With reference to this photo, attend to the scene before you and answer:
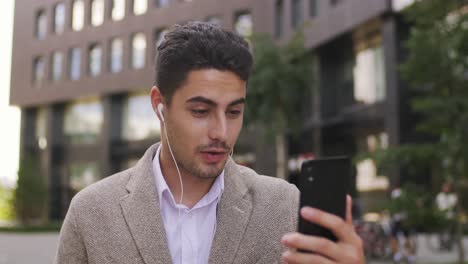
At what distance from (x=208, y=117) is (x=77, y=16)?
137 feet

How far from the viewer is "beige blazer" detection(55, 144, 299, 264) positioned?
2.00m

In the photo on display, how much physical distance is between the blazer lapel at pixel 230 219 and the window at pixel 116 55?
128 ft

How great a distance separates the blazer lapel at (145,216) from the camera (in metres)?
1.99

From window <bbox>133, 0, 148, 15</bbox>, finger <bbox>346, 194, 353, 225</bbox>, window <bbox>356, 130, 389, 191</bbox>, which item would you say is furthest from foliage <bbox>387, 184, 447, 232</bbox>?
window <bbox>133, 0, 148, 15</bbox>

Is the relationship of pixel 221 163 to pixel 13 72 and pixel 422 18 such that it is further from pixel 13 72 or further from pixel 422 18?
pixel 13 72

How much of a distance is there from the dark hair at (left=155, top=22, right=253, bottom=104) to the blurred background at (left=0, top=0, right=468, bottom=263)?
17 centimetres

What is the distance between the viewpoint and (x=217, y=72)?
1.98 m

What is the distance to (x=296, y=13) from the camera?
3122cm

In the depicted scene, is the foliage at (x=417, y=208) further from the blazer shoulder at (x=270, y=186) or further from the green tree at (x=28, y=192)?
the green tree at (x=28, y=192)

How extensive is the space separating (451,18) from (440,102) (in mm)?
1454

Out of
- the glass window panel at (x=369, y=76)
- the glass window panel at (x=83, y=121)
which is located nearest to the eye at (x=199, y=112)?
the glass window panel at (x=369, y=76)

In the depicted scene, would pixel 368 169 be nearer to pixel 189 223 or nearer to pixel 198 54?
pixel 189 223

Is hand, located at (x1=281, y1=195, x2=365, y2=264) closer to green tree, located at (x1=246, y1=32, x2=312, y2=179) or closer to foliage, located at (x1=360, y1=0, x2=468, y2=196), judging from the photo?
foliage, located at (x1=360, y1=0, x2=468, y2=196)

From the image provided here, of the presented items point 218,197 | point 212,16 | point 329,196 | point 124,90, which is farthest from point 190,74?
point 124,90
